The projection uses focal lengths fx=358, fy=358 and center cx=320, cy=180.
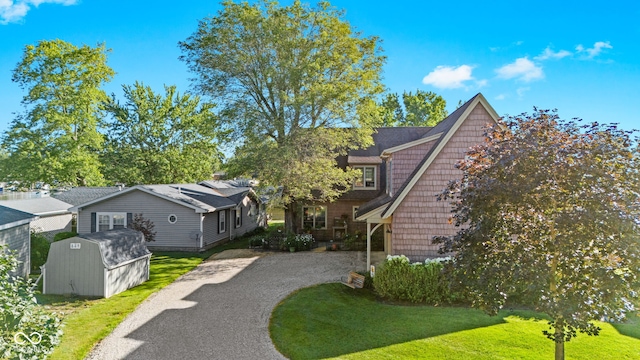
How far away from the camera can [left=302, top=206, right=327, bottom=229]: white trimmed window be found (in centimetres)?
2472

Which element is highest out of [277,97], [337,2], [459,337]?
[337,2]

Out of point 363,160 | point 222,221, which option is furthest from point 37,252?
point 363,160

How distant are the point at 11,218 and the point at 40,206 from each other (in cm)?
1037

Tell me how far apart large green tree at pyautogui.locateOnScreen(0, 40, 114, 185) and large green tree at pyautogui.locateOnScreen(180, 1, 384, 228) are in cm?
1528

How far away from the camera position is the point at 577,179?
5770 millimetres

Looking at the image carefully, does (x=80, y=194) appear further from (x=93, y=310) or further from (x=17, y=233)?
(x=93, y=310)

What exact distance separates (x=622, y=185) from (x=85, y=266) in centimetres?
1488

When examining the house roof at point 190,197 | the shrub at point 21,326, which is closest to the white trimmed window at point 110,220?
the house roof at point 190,197

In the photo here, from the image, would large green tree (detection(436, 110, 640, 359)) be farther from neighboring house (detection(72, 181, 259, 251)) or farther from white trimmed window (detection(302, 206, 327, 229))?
white trimmed window (detection(302, 206, 327, 229))

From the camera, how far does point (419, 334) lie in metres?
8.76

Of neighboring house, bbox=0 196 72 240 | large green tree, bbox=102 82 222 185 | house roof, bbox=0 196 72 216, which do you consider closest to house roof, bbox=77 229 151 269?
house roof, bbox=0 196 72 216

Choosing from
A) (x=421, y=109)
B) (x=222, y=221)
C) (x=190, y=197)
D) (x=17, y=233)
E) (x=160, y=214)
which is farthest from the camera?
(x=421, y=109)

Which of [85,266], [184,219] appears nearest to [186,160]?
[184,219]

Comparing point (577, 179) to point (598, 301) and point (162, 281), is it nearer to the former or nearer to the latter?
point (598, 301)
